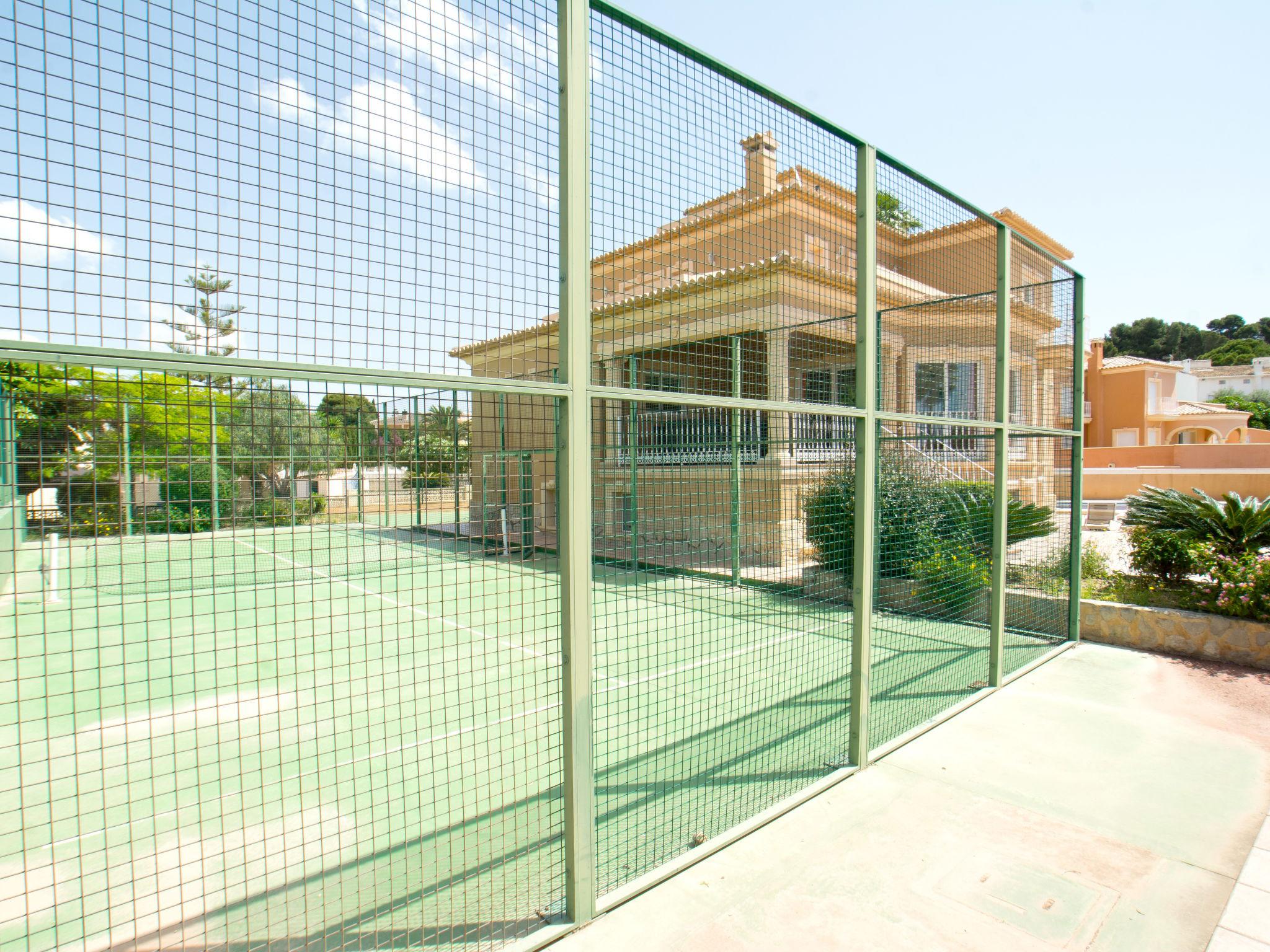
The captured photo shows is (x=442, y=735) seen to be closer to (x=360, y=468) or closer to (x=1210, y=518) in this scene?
(x=360, y=468)

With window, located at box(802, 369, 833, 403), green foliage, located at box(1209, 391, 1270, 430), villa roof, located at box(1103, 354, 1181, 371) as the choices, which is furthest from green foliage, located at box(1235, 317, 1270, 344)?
window, located at box(802, 369, 833, 403)

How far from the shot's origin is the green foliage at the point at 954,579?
5.91m

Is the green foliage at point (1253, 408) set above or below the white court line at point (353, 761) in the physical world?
above

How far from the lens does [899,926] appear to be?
2299 mm

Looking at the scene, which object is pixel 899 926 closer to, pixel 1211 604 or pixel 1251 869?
pixel 1251 869

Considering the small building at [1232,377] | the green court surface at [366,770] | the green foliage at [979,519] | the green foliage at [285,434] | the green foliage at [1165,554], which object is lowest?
the green court surface at [366,770]

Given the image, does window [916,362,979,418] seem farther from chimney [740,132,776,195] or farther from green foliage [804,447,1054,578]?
chimney [740,132,776,195]

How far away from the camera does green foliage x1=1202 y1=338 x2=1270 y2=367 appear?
232 ft

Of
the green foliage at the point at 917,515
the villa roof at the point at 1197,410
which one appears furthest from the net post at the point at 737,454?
the villa roof at the point at 1197,410

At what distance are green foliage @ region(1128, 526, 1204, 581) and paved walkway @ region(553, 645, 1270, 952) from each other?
2.06 metres

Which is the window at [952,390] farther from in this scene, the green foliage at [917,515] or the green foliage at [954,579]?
the green foliage at [954,579]

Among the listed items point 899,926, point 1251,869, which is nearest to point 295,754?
point 899,926

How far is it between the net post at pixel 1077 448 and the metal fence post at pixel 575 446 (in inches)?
192

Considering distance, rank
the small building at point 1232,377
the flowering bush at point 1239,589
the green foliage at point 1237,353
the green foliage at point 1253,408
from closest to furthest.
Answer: the flowering bush at point 1239,589, the green foliage at point 1253,408, the small building at point 1232,377, the green foliage at point 1237,353
